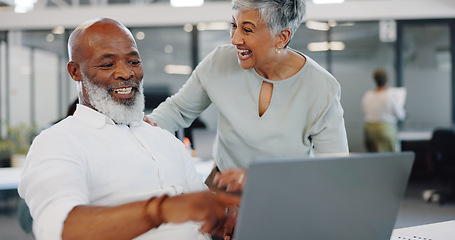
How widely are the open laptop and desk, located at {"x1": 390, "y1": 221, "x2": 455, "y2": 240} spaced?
437 mm

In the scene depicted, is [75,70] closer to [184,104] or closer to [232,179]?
[184,104]

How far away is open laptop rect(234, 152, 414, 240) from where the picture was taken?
2.41 feet

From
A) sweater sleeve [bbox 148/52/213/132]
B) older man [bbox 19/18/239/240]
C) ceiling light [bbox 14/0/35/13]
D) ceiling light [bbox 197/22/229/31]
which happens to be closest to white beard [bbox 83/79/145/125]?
older man [bbox 19/18/239/240]

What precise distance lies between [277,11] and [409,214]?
435 cm

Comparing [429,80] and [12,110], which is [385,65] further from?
[12,110]

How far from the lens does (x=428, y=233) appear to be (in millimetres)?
1378

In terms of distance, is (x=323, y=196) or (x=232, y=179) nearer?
(x=323, y=196)

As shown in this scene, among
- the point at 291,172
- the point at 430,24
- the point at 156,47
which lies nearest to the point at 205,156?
the point at 291,172

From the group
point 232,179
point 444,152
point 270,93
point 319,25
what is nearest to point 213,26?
point 319,25

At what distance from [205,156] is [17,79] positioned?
5714mm

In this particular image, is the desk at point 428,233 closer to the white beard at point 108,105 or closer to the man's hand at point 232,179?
the man's hand at point 232,179

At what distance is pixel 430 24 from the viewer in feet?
23.0

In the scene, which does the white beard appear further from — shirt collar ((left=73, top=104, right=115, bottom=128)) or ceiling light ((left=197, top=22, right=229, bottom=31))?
ceiling light ((left=197, top=22, right=229, bottom=31))

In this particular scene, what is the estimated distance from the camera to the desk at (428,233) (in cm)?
133
